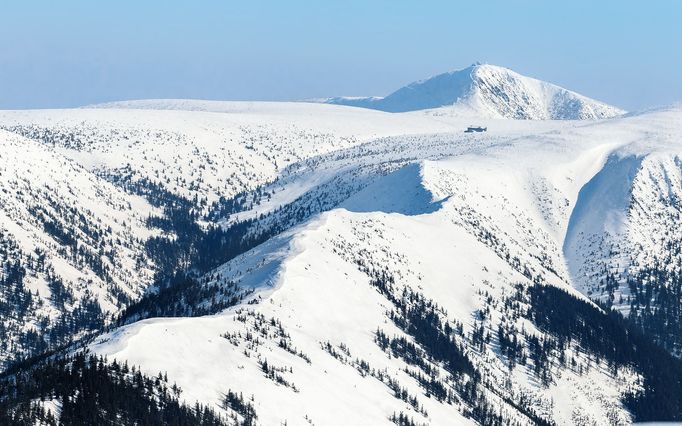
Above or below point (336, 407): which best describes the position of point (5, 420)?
above

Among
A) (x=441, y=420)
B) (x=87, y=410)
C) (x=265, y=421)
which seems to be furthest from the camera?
(x=441, y=420)

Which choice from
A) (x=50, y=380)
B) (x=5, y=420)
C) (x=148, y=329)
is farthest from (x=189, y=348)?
(x=5, y=420)

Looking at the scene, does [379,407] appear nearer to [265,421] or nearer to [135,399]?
[265,421]

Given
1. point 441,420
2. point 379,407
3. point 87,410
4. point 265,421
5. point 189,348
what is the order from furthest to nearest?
point 441,420
point 379,407
point 189,348
point 265,421
point 87,410

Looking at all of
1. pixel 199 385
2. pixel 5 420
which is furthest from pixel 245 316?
pixel 5 420

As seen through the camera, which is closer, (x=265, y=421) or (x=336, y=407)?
(x=265, y=421)

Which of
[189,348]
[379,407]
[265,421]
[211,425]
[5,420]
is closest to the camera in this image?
[5,420]

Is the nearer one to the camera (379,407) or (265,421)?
(265,421)

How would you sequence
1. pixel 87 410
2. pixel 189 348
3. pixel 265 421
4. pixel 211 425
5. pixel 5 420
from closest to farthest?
pixel 5 420 < pixel 87 410 < pixel 211 425 < pixel 265 421 < pixel 189 348

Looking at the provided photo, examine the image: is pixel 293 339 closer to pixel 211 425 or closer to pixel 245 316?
pixel 245 316
